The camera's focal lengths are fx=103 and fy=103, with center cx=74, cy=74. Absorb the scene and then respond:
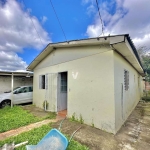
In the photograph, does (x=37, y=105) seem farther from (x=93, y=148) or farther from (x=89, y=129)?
(x=93, y=148)

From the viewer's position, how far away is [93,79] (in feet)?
14.1

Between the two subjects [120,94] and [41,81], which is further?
[41,81]

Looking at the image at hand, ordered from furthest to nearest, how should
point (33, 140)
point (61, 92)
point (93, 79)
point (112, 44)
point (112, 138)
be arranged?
point (61, 92), point (93, 79), point (112, 44), point (112, 138), point (33, 140)

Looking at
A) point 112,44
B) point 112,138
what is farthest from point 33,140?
point 112,44

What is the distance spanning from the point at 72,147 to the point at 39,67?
6.68 m

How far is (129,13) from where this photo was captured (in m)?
4.18

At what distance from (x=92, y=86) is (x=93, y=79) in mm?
298

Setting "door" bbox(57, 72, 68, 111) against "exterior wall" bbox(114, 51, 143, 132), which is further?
"door" bbox(57, 72, 68, 111)

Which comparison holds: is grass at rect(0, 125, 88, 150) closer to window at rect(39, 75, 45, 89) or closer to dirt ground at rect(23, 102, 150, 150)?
dirt ground at rect(23, 102, 150, 150)

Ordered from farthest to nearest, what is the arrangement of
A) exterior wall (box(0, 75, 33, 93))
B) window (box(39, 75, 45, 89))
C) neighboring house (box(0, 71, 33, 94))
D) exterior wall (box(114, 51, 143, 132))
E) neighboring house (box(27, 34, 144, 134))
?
exterior wall (box(0, 75, 33, 93)) → neighboring house (box(0, 71, 33, 94)) → window (box(39, 75, 45, 89)) → exterior wall (box(114, 51, 143, 132)) → neighboring house (box(27, 34, 144, 134))

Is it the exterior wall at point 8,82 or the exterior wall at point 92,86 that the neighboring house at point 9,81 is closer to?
the exterior wall at point 8,82

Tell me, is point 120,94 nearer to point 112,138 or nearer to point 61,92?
point 112,138

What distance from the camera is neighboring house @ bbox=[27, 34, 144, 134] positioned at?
3.77 m

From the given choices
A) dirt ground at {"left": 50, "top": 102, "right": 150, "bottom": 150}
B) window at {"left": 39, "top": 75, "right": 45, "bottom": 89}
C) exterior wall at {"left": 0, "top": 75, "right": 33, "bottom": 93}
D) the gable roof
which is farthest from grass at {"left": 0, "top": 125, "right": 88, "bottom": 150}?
exterior wall at {"left": 0, "top": 75, "right": 33, "bottom": 93}
